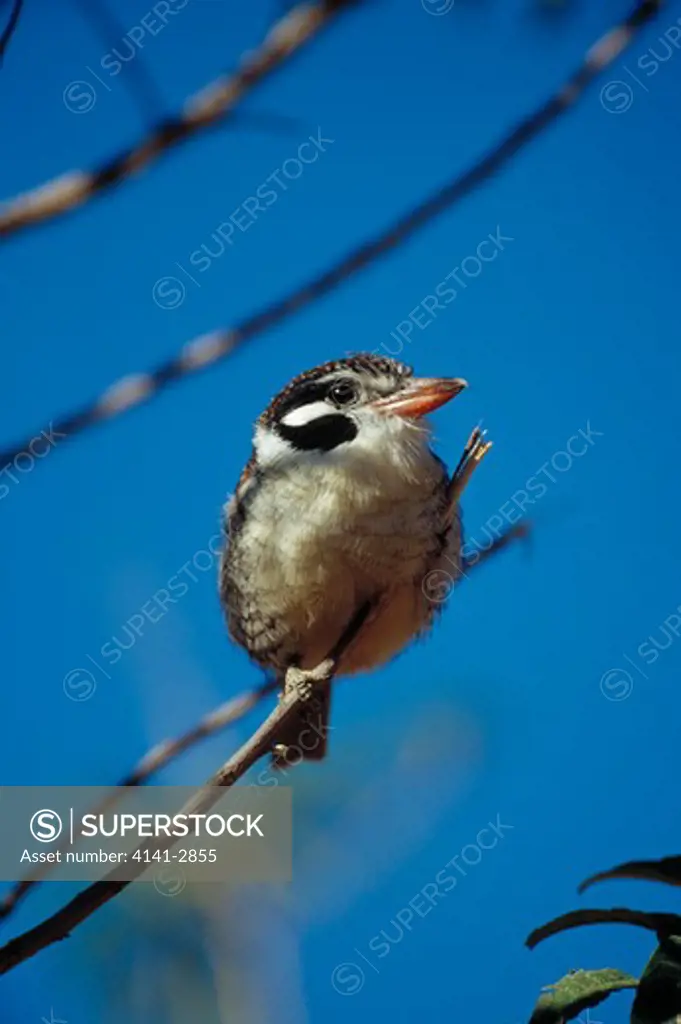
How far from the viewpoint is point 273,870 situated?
2291 mm

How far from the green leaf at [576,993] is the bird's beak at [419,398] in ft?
3.54

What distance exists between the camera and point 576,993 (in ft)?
4.27

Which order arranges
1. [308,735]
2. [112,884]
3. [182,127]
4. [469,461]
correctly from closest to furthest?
[182,127], [112,884], [469,461], [308,735]

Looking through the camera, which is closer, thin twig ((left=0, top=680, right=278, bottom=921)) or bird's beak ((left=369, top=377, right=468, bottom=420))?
thin twig ((left=0, top=680, right=278, bottom=921))

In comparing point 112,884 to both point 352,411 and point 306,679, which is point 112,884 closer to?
point 306,679

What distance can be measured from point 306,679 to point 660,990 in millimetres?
792

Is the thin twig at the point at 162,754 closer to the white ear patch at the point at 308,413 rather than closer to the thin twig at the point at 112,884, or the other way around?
the thin twig at the point at 112,884

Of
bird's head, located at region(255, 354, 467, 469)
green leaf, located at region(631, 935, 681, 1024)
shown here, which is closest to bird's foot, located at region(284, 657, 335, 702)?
bird's head, located at region(255, 354, 467, 469)

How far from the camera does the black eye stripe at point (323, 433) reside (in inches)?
87.6

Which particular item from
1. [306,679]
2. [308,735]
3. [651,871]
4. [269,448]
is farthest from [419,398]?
[651,871]

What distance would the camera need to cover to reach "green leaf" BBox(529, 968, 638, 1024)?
51.1 inches

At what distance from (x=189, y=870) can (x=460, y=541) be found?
2.63 ft

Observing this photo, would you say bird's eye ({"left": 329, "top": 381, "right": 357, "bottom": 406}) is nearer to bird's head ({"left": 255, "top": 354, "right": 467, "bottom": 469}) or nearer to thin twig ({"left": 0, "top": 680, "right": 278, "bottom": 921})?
bird's head ({"left": 255, "top": 354, "right": 467, "bottom": 469})

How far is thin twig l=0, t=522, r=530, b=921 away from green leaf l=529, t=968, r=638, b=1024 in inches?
20.7
